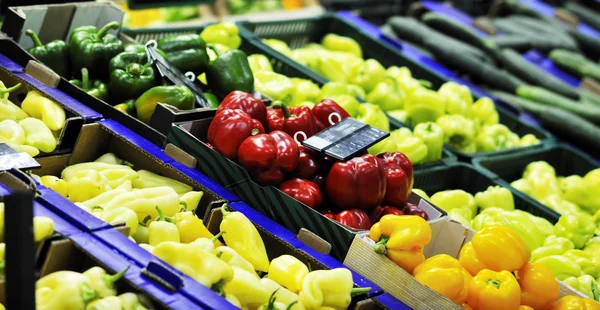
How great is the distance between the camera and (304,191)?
10.0 feet

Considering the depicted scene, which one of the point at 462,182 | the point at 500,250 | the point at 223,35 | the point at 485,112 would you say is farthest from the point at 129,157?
the point at 485,112

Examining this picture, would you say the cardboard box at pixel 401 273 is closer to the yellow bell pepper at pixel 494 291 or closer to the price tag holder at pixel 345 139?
the yellow bell pepper at pixel 494 291

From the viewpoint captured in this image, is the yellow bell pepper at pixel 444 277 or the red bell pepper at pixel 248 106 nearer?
the yellow bell pepper at pixel 444 277

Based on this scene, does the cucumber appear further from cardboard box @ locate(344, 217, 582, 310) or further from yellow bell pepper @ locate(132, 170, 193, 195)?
yellow bell pepper @ locate(132, 170, 193, 195)

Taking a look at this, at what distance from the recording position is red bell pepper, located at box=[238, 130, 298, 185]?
3004 mm

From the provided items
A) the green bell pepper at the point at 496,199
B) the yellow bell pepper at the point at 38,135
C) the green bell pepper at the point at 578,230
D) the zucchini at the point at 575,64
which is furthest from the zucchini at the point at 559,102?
the yellow bell pepper at the point at 38,135

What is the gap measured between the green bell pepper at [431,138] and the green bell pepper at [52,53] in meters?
→ 1.94

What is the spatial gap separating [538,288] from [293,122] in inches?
46.1

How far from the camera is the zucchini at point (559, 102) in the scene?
19.1 ft

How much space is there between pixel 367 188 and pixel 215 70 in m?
1.30

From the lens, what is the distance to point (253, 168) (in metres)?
3.06

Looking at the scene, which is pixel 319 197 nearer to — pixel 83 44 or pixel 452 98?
pixel 83 44

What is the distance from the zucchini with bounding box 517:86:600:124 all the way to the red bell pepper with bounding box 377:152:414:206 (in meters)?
3.02

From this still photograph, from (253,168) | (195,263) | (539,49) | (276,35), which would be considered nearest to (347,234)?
(253,168)
